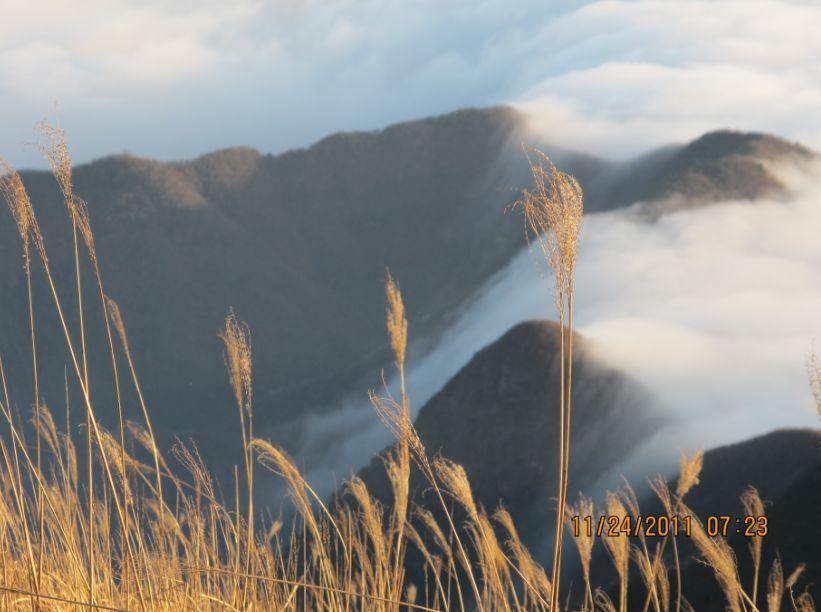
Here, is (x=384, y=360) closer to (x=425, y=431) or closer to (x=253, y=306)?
(x=253, y=306)

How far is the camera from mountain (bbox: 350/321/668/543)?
31047 mm

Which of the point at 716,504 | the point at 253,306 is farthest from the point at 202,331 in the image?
the point at 716,504

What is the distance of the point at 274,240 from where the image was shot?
321 ft

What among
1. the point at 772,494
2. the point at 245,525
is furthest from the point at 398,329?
the point at 772,494

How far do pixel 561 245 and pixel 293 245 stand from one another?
316ft

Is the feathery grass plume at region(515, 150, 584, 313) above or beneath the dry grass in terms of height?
above

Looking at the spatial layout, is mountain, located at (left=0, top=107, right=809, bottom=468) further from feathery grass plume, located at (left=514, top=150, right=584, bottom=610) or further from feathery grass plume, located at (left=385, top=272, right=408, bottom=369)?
feathery grass plume, located at (left=514, top=150, right=584, bottom=610)

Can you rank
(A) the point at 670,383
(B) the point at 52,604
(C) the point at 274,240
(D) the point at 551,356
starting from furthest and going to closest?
(C) the point at 274,240 → (A) the point at 670,383 → (D) the point at 551,356 → (B) the point at 52,604

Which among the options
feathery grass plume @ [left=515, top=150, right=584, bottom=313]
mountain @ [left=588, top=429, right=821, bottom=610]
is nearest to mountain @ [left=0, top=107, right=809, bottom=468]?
mountain @ [left=588, top=429, right=821, bottom=610]

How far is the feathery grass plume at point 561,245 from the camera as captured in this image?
218 cm

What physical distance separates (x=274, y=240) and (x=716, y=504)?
3089 inches

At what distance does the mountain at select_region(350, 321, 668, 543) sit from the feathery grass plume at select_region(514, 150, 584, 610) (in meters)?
27.3

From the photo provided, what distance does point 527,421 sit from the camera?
33.4 meters

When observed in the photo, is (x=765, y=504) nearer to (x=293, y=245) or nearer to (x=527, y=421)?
(x=527, y=421)
